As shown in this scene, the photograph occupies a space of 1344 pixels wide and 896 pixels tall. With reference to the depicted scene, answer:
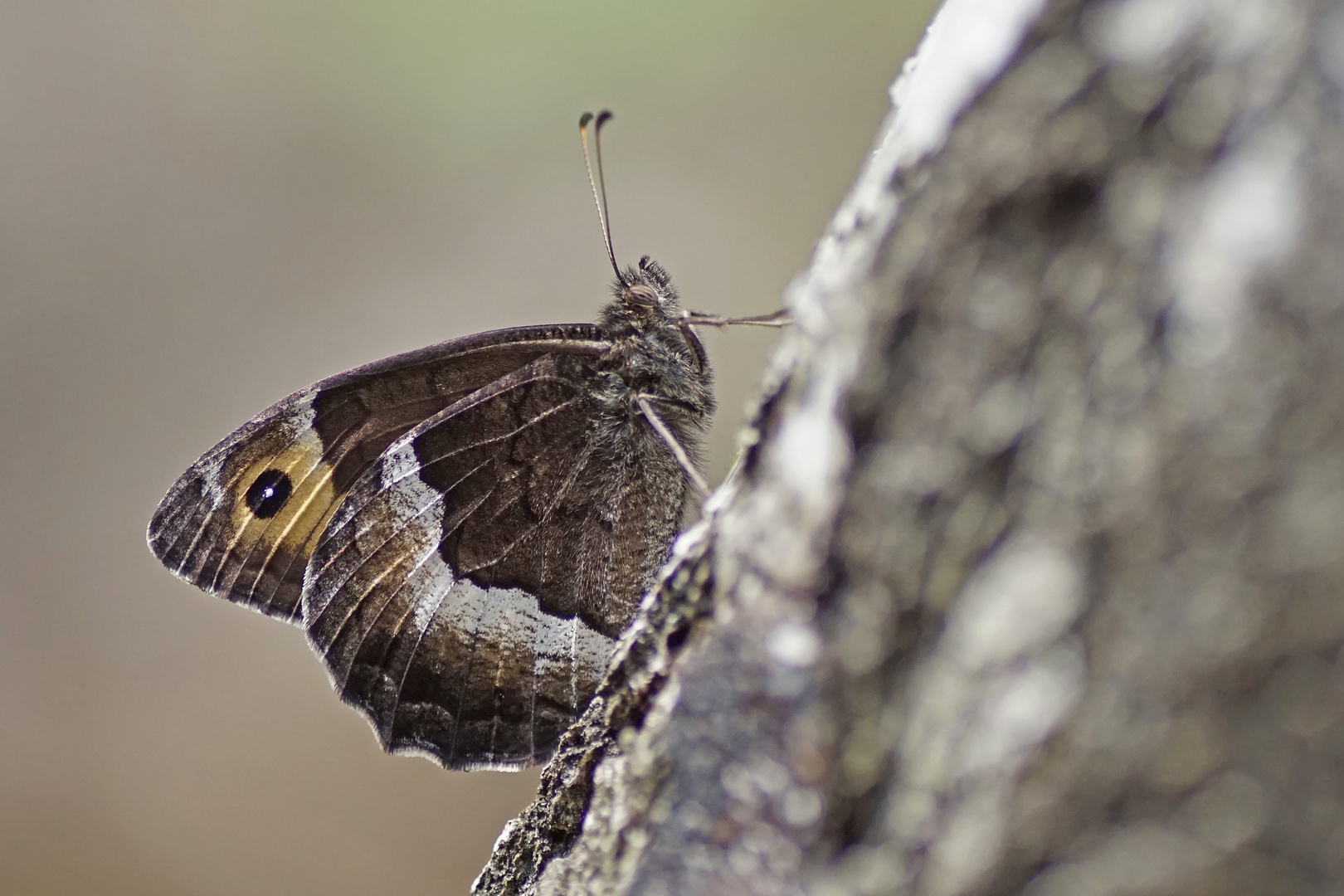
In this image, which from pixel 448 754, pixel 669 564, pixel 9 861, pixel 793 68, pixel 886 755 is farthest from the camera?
pixel 793 68

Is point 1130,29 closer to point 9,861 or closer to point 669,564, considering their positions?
point 669,564

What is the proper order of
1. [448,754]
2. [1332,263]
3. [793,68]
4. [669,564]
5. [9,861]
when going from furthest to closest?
[793,68] → [9,861] → [448,754] → [669,564] → [1332,263]

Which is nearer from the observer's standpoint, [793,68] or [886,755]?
[886,755]

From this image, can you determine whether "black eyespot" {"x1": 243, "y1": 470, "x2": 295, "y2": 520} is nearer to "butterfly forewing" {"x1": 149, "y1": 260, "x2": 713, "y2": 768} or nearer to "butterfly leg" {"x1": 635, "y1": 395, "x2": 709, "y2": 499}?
"butterfly forewing" {"x1": 149, "y1": 260, "x2": 713, "y2": 768}

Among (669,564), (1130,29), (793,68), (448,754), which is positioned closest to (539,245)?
(793,68)

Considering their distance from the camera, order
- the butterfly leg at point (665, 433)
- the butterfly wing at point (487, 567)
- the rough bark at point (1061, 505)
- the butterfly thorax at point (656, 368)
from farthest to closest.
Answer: the butterfly thorax at point (656, 368), the butterfly wing at point (487, 567), the butterfly leg at point (665, 433), the rough bark at point (1061, 505)

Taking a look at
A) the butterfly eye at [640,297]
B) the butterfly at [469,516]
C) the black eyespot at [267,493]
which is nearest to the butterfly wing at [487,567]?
the butterfly at [469,516]

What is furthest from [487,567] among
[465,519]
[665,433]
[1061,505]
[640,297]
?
[1061,505]

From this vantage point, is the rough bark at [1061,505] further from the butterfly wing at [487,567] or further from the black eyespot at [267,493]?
the black eyespot at [267,493]

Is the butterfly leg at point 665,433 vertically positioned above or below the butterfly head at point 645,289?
below
